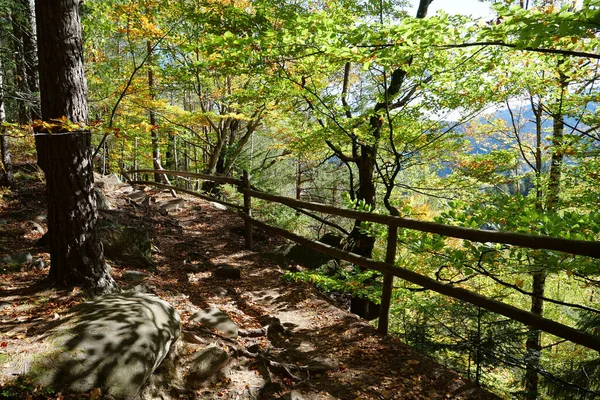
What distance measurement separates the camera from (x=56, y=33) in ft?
10.3

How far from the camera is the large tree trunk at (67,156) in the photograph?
3.16 m

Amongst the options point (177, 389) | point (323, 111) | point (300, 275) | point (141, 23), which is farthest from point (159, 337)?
point (141, 23)

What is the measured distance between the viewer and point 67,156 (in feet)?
10.8

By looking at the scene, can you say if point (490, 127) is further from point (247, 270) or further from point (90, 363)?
point (90, 363)

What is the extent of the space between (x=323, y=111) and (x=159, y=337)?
20.4ft

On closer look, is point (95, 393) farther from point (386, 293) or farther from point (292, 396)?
point (386, 293)

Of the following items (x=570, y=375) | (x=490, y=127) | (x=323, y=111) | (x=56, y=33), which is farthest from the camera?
(x=490, y=127)

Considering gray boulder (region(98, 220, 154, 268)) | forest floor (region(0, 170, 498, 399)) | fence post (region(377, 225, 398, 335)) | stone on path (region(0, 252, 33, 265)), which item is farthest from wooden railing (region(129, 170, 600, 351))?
stone on path (region(0, 252, 33, 265))

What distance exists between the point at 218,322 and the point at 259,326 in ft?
1.88

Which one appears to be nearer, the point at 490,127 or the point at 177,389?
the point at 177,389

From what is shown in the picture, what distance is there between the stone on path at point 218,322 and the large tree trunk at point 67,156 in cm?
110

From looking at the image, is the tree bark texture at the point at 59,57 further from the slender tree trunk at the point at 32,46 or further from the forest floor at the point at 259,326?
the slender tree trunk at the point at 32,46

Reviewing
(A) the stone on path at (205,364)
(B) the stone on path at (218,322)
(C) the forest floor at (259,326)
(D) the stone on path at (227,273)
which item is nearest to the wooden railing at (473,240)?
(C) the forest floor at (259,326)

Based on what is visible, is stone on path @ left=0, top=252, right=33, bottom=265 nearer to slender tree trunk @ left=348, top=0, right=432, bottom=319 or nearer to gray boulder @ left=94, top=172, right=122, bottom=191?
slender tree trunk @ left=348, top=0, right=432, bottom=319
